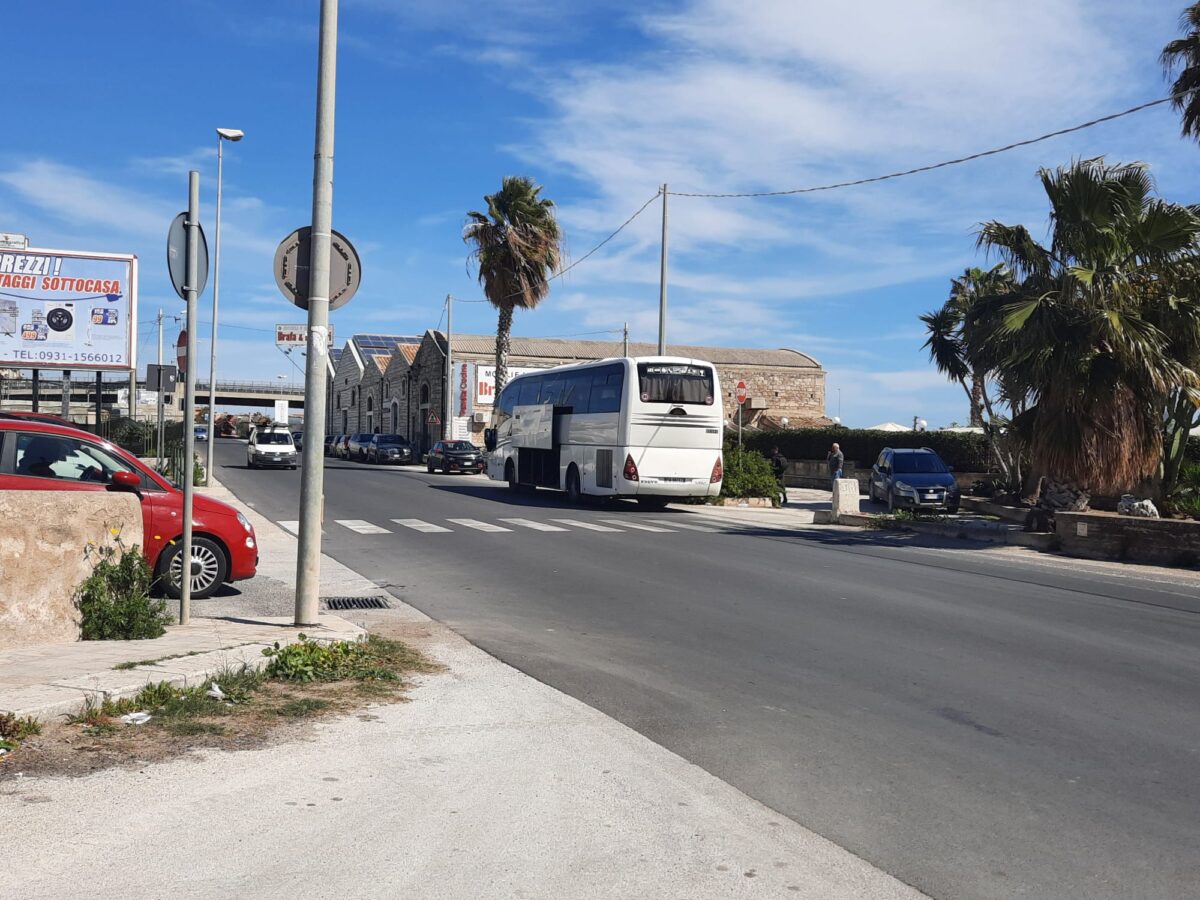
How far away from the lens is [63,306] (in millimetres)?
32875

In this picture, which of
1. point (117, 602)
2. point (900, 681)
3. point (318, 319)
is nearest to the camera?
point (900, 681)

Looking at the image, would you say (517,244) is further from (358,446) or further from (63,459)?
(63,459)

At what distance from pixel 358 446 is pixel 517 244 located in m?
20.8

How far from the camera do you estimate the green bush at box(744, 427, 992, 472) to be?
117 ft

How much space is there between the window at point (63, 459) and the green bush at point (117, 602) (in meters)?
2.44

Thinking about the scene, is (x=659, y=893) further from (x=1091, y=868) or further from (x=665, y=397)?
(x=665, y=397)

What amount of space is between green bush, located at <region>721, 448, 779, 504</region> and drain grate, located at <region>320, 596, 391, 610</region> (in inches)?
777

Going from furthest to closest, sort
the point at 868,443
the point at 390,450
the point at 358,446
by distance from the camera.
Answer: the point at 358,446, the point at 390,450, the point at 868,443

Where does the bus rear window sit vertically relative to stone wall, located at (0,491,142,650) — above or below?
above

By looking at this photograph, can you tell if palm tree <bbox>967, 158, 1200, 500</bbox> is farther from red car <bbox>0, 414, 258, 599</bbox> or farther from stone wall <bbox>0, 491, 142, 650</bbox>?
stone wall <bbox>0, 491, 142, 650</bbox>

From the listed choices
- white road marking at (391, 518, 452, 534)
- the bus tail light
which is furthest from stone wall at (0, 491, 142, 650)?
the bus tail light

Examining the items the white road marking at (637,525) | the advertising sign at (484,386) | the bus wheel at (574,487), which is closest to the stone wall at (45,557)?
the white road marking at (637,525)

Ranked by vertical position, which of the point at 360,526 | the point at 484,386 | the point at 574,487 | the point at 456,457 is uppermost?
the point at 484,386

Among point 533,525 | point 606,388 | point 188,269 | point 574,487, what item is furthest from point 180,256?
point 574,487
